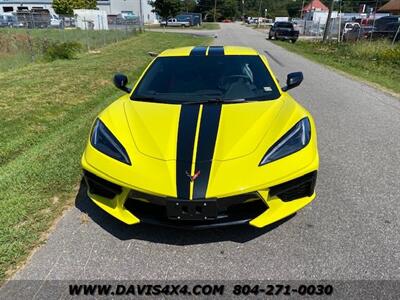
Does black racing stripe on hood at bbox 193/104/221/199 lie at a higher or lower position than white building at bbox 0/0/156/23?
lower

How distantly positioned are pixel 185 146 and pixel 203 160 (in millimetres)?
227

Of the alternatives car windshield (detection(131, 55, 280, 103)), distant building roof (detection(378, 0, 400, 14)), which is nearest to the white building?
distant building roof (detection(378, 0, 400, 14))

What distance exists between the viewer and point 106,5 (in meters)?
72.2

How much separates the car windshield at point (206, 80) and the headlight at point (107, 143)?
2.12 feet

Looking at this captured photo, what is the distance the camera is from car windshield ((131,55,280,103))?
143 inches

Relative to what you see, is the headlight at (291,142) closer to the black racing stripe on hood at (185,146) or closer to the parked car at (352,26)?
the black racing stripe on hood at (185,146)

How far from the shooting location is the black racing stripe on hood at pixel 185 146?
98.5 inches

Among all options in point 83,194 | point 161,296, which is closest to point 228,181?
point 161,296

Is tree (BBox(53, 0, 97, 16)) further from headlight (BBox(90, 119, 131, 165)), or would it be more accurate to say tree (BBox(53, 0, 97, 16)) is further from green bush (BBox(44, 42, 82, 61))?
headlight (BBox(90, 119, 131, 165))

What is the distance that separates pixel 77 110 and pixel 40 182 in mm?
3552

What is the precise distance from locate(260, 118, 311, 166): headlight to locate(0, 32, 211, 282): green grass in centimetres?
209

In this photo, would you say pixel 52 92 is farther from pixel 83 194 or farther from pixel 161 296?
pixel 161 296

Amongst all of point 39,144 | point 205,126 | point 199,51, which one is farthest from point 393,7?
point 205,126

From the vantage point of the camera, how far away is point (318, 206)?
3395 millimetres
